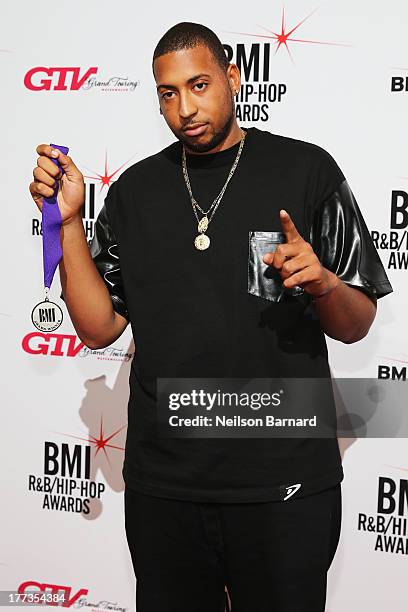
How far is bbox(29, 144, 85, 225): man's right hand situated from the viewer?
1229 millimetres

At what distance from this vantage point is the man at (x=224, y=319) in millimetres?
1260

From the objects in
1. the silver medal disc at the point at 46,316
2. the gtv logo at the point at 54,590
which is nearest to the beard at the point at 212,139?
the silver medal disc at the point at 46,316

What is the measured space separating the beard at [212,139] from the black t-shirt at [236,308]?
26 mm

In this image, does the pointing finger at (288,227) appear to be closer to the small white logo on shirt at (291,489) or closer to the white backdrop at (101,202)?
the small white logo on shirt at (291,489)

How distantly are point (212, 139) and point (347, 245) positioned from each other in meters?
0.28

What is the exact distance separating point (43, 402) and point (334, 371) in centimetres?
80

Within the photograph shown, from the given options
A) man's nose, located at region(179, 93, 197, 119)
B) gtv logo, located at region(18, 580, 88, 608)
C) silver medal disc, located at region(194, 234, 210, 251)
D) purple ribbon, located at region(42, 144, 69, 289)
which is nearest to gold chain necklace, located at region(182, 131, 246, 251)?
silver medal disc, located at region(194, 234, 210, 251)

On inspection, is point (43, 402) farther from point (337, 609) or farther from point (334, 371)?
point (337, 609)

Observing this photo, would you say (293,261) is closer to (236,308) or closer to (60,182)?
(236,308)

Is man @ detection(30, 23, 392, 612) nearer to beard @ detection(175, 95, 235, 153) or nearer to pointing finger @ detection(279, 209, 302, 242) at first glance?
beard @ detection(175, 95, 235, 153)

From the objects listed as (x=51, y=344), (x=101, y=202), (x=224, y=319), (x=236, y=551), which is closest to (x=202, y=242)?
(x=224, y=319)

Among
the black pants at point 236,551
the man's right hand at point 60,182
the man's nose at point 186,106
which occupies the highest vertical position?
the man's nose at point 186,106

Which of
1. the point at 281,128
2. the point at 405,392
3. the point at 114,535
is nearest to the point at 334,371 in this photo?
the point at 405,392

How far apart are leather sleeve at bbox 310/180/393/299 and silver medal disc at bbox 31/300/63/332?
1.61 ft
